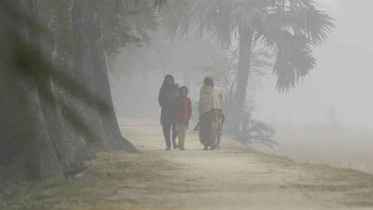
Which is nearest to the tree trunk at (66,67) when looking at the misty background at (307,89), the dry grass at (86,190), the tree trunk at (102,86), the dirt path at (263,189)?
the dry grass at (86,190)

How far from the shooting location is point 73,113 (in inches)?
427

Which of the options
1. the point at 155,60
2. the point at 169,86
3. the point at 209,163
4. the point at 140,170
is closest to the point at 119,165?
the point at 140,170

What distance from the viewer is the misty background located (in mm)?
33312

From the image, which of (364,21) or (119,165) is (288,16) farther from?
(364,21)

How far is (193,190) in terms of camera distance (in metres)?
7.07

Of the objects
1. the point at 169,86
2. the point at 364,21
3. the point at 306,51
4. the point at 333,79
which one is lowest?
the point at 169,86

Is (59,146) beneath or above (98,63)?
beneath

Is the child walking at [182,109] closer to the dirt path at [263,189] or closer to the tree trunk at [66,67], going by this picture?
the tree trunk at [66,67]

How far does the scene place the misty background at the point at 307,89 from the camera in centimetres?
3331

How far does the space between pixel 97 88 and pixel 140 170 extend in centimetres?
484

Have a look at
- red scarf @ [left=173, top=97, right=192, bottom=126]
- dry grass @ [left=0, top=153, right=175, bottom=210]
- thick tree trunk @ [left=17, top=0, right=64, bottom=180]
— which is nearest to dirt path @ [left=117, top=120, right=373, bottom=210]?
dry grass @ [left=0, top=153, right=175, bottom=210]

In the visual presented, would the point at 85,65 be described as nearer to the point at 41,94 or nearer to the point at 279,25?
the point at 41,94

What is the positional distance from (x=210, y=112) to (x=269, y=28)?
11.7 m

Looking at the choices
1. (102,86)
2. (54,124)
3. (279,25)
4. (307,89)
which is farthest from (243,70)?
(307,89)
